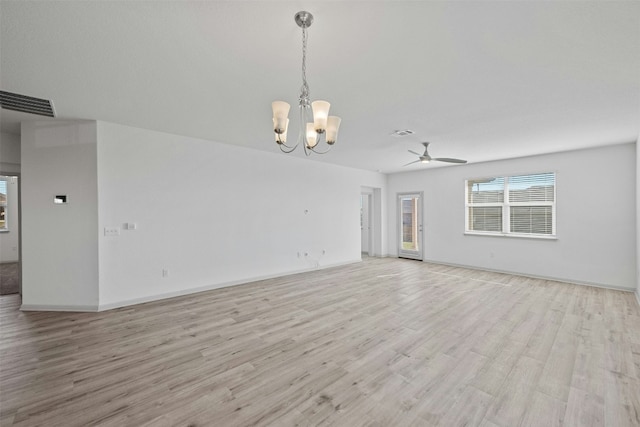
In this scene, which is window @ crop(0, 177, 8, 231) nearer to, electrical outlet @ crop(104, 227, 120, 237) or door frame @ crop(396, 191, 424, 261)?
electrical outlet @ crop(104, 227, 120, 237)

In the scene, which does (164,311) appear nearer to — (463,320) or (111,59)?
(111,59)

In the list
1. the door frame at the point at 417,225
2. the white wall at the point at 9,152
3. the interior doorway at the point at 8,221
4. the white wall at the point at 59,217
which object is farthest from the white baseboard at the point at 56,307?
the door frame at the point at 417,225

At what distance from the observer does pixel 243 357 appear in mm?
2617

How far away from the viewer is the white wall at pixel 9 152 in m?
4.32

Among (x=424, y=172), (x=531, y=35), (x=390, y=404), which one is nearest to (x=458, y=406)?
(x=390, y=404)

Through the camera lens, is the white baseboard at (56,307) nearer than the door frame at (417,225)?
Yes

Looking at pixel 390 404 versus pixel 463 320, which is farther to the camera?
pixel 463 320

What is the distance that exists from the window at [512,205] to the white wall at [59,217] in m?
7.83

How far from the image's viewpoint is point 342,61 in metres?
2.31

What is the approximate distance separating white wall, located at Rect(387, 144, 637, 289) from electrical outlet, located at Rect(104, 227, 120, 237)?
7.40 meters

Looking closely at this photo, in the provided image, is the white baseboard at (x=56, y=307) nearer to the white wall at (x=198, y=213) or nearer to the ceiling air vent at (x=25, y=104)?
the white wall at (x=198, y=213)

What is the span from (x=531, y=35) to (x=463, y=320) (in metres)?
3.12

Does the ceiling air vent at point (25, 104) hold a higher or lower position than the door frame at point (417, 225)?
higher

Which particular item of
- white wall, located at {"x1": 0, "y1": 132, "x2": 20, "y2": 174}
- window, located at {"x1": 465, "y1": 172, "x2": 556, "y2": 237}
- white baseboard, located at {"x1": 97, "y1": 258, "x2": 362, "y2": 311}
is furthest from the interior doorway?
window, located at {"x1": 465, "y1": 172, "x2": 556, "y2": 237}
